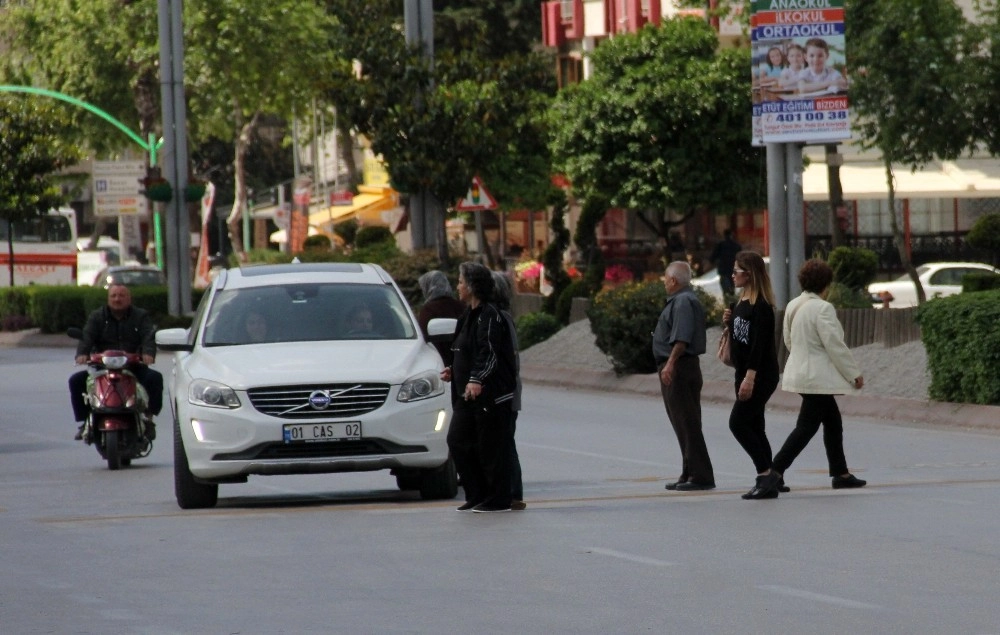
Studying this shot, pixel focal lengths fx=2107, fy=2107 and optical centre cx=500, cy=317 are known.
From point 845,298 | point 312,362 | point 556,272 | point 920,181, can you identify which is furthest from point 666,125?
point 312,362

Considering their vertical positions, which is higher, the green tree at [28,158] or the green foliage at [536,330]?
the green tree at [28,158]

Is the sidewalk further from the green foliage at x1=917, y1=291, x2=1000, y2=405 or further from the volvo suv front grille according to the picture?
the volvo suv front grille

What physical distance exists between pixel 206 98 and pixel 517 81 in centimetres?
2460

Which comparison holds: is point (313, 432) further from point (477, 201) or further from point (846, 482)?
point (477, 201)

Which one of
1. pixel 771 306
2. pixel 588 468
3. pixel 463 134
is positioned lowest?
pixel 588 468

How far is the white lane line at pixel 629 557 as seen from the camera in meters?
10.4

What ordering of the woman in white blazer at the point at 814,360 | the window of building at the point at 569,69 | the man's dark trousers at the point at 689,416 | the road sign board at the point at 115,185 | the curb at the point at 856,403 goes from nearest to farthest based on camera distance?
the woman in white blazer at the point at 814,360 → the man's dark trousers at the point at 689,416 → the curb at the point at 856,403 → the road sign board at the point at 115,185 → the window of building at the point at 569,69

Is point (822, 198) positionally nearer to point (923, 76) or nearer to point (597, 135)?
point (597, 135)

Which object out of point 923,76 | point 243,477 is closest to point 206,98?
point 923,76

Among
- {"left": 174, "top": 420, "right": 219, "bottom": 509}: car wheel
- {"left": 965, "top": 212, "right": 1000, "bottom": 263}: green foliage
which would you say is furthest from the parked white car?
{"left": 174, "top": 420, "right": 219, "bottom": 509}: car wheel

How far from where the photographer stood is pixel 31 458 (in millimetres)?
19297

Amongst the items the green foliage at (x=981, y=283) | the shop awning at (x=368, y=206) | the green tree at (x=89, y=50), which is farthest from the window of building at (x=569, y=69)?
the green foliage at (x=981, y=283)

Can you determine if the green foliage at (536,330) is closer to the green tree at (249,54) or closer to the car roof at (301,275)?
the car roof at (301,275)

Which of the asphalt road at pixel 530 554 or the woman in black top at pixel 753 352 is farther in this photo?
the woman in black top at pixel 753 352
